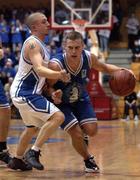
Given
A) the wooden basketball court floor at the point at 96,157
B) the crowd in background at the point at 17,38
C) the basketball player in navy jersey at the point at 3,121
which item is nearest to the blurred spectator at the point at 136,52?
the crowd in background at the point at 17,38

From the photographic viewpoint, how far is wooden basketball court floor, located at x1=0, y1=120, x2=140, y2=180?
5411 mm

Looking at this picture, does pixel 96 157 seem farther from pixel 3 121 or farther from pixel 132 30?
pixel 132 30

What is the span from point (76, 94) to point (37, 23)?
89cm

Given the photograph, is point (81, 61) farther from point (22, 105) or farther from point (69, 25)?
point (69, 25)

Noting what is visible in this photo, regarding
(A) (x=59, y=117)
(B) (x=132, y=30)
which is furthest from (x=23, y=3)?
(A) (x=59, y=117)

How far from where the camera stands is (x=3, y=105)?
605cm

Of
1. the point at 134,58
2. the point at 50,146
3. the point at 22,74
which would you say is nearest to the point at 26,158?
the point at 22,74

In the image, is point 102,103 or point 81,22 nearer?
point 81,22

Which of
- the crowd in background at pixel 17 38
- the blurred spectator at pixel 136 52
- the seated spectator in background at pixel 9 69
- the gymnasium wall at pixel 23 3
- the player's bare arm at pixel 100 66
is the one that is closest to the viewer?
the player's bare arm at pixel 100 66

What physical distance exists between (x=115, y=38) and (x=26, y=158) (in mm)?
15851

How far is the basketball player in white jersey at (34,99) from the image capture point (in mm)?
5496

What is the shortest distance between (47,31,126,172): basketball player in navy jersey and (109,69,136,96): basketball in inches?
12.5

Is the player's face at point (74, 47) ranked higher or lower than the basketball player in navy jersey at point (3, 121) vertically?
higher

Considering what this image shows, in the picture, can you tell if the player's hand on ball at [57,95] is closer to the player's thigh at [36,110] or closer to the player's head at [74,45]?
the player's thigh at [36,110]
